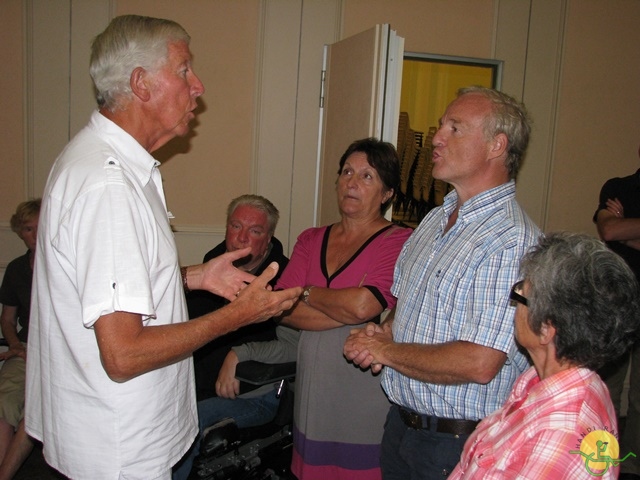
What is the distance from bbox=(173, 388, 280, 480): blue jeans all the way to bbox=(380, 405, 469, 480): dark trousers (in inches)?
34.6

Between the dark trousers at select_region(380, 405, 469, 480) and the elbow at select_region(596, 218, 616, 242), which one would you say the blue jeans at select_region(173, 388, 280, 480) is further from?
the elbow at select_region(596, 218, 616, 242)

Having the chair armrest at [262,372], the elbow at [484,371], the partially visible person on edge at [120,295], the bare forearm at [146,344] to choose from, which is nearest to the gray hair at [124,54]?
the partially visible person on edge at [120,295]

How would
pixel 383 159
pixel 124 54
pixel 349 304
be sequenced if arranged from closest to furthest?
1. pixel 124 54
2. pixel 349 304
3. pixel 383 159

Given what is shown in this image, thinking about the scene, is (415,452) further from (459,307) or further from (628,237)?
(628,237)

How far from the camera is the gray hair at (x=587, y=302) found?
3.84 ft

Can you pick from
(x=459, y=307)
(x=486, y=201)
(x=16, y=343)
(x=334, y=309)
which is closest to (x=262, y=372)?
(x=334, y=309)

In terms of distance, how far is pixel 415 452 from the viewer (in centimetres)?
165

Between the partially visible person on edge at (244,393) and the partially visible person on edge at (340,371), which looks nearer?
the partially visible person on edge at (340,371)

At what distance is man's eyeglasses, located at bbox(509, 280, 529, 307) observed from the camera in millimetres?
1292

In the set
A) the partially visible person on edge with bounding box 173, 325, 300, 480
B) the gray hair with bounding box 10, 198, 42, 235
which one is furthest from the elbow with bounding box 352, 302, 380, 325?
the gray hair with bounding box 10, 198, 42, 235

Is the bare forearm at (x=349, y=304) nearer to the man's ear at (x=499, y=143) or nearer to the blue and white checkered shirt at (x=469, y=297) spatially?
the blue and white checkered shirt at (x=469, y=297)

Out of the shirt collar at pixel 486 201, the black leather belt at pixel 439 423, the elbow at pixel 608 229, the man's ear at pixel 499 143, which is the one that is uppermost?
the man's ear at pixel 499 143

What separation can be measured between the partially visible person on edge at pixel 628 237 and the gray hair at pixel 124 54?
2.64 metres

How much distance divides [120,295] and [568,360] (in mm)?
965
